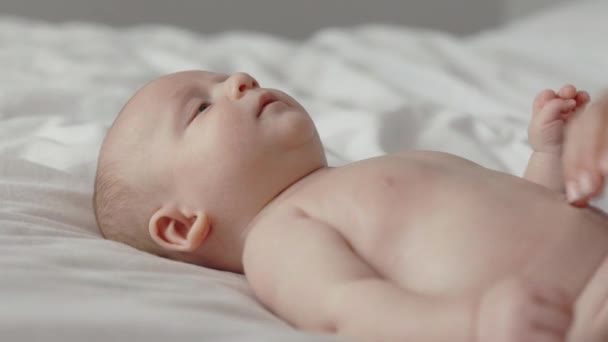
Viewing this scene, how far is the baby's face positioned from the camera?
1.00 metres

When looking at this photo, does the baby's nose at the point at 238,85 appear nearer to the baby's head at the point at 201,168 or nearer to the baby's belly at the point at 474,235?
the baby's head at the point at 201,168

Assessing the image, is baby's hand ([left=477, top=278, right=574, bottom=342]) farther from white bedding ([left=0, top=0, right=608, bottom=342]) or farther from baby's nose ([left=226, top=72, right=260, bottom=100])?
baby's nose ([left=226, top=72, right=260, bottom=100])

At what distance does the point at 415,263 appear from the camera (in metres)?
0.82

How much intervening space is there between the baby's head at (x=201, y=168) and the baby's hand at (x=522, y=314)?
1.20 ft

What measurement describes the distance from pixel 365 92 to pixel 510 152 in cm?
47

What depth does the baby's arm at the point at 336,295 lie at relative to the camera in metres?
0.72

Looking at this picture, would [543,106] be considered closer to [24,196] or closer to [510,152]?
[510,152]

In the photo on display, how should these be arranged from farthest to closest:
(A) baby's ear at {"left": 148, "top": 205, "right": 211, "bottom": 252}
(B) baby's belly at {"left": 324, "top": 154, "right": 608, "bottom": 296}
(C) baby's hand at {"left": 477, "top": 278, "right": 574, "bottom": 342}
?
(A) baby's ear at {"left": 148, "top": 205, "right": 211, "bottom": 252} → (B) baby's belly at {"left": 324, "top": 154, "right": 608, "bottom": 296} → (C) baby's hand at {"left": 477, "top": 278, "right": 574, "bottom": 342}

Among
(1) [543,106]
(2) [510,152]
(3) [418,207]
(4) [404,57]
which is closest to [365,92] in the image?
(4) [404,57]

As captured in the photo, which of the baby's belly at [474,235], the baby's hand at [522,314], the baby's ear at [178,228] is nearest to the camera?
the baby's hand at [522,314]

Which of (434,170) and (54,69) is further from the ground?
(434,170)

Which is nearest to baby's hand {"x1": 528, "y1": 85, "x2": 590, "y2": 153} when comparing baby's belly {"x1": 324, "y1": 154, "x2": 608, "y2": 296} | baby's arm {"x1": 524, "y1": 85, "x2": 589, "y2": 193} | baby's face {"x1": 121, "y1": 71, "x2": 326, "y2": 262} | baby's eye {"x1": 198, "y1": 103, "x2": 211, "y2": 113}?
baby's arm {"x1": 524, "y1": 85, "x2": 589, "y2": 193}

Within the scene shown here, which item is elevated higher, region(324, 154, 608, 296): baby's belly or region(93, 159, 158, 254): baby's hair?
region(324, 154, 608, 296): baby's belly

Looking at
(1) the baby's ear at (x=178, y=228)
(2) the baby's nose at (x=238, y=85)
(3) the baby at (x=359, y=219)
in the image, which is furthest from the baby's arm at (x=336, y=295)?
(2) the baby's nose at (x=238, y=85)
